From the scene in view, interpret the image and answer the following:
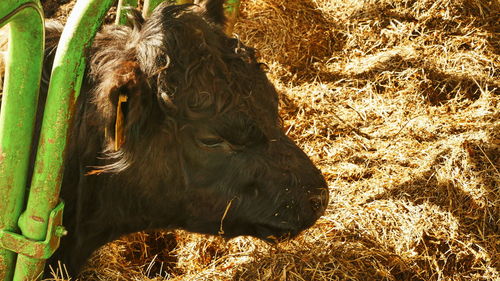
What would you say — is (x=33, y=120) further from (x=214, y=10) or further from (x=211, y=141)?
(x=214, y=10)

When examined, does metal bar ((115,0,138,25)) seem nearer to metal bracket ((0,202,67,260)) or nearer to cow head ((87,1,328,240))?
cow head ((87,1,328,240))

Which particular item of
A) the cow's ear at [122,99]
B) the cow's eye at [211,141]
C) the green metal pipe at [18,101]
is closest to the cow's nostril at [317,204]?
the cow's eye at [211,141]

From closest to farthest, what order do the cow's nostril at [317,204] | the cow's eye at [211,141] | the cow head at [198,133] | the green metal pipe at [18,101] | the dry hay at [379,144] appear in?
the green metal pipe at [18,101] < the cow head at [198,133] < the cow's eye at [211,141] < the cow's nostril at [317,204] < the dry hay at [379,144]

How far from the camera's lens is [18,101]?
7.55 feet

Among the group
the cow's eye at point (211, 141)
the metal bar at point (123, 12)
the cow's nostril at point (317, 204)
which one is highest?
the metal bar at point (123, 12)

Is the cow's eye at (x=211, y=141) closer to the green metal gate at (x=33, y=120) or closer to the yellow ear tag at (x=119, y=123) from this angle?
the yellow ear tag at (x=119, y=123)

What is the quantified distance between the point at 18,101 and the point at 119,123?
0.40 metres

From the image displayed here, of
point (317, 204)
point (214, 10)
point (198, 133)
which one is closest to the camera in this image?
point (198, 133)

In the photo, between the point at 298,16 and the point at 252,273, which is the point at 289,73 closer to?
the point at 298,16

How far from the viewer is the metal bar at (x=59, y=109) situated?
229 centimetres

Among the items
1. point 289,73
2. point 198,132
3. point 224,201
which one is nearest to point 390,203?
point 224,201

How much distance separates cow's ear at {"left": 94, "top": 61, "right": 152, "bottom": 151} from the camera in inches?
97.1

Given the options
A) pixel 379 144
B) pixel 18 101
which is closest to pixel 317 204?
pixel 18 101

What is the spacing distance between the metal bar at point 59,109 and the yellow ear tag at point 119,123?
18 centimetres
